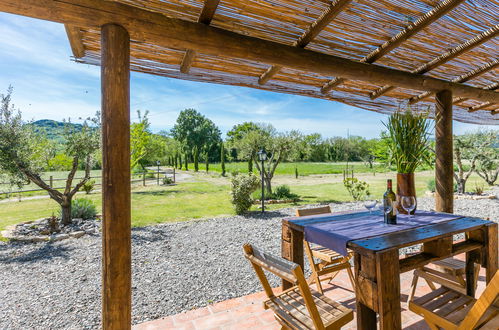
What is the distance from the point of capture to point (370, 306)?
1410 millimetres

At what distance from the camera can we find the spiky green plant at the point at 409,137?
2.25 metres

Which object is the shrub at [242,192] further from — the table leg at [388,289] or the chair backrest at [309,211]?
the table leg at [388,289]

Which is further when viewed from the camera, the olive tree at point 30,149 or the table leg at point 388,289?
the olive tree at point 30,149

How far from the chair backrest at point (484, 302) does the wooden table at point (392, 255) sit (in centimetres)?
29

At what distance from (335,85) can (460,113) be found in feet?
10.2

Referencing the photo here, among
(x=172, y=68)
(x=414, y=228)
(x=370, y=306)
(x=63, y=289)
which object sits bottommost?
(x=63, y=289)

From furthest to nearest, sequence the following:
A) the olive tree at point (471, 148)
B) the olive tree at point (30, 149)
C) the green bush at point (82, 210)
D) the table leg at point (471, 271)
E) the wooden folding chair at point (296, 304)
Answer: the olive tree at point (471, 148) → the green bush at point (82, 210) → the olive tree at point (30, 149) → the table leg at point (471, 271) → the wooden folding chair at point (296, 304)

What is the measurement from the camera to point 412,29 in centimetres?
232

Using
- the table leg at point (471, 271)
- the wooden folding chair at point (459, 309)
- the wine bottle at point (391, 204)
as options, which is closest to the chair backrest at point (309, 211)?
the wine bottle at point (391, 204)

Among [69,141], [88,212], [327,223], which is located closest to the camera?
[327,223]

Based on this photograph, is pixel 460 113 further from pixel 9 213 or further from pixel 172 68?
pixel 9 213

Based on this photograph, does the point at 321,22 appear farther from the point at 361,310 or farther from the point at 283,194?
the point at 283,194

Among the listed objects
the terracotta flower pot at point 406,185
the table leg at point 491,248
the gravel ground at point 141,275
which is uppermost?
the terracotta flower pot at point 406,185

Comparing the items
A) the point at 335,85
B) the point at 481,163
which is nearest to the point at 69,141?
the point at 335,85
